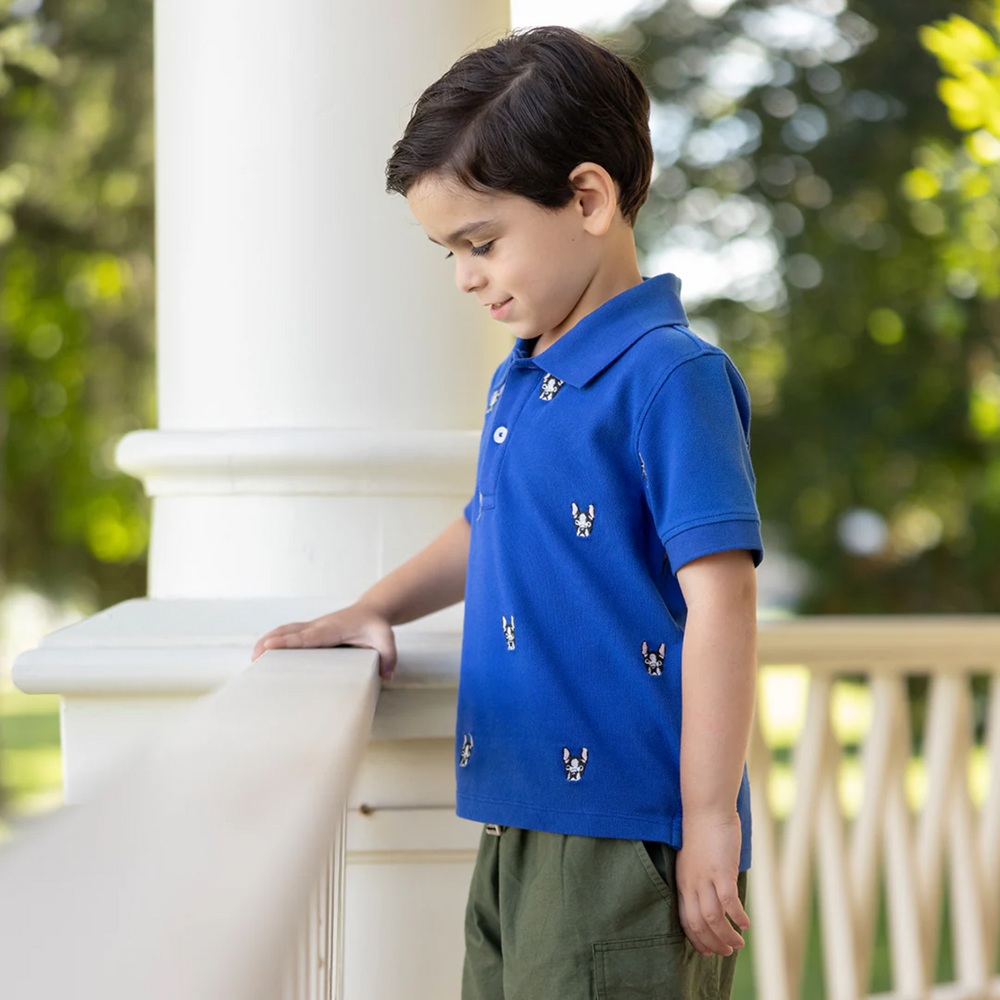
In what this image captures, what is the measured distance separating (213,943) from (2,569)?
10118 mm

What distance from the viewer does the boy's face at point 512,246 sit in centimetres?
130

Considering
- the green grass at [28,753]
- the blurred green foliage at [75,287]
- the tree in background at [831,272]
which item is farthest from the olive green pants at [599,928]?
the tree in background at [831,272]

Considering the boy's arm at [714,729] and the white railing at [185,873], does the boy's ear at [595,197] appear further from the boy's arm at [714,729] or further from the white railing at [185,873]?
the white railing at [185,873]

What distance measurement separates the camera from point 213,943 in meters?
0.37

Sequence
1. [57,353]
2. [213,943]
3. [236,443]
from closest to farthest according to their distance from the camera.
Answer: [213,943] < [236,443] < [57,353]

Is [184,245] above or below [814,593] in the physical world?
above

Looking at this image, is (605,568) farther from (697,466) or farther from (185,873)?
(185,873)

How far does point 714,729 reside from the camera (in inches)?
46.2

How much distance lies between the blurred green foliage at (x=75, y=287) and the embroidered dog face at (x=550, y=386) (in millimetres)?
5370

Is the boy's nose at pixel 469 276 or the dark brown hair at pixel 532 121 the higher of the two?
the dark brown hair at pixel 532 121

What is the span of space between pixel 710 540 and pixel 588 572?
0.14 meters

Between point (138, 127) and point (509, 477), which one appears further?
point (138, 127)

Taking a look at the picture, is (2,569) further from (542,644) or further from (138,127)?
(542,644)

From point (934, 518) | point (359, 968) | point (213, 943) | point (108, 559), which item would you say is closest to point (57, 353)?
point (108, 559)
